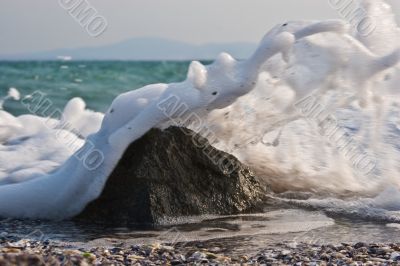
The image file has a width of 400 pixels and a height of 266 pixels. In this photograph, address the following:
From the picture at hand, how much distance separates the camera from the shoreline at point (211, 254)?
3342 mm

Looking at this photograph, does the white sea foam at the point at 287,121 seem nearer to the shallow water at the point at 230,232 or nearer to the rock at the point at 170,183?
the rock at the point at 170,183

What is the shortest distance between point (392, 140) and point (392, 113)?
220 millimetres

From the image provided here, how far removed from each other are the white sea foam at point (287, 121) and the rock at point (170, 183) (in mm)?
100

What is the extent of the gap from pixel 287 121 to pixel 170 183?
116 centimetres

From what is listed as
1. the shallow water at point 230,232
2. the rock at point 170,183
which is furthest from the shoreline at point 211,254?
the rock at point 170,183

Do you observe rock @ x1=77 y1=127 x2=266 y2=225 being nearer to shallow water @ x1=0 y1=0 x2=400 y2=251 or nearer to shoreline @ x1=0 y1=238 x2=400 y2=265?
shallow water @ x1=0 y1=0 x2=400 y2=251

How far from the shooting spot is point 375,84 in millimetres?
5164

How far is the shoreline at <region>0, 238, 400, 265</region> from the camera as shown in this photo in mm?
3342

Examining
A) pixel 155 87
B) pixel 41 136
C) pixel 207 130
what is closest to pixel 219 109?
pixel 207 130

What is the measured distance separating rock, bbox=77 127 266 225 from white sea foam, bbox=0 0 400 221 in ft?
0.33

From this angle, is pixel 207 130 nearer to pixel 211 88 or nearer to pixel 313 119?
pixel 211 88

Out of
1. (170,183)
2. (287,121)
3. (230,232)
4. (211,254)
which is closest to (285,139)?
(287,121)

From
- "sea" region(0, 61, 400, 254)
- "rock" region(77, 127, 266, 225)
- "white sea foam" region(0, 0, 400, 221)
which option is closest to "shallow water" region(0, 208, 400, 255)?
"sea" region(0, 61, 400, 254)

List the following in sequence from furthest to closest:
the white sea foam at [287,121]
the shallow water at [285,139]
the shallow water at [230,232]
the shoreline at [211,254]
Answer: the white sea foam at [287,121]
the shallow water at [285,139]
the shallow water at [230,232]
the shoreline at [211,254]
